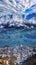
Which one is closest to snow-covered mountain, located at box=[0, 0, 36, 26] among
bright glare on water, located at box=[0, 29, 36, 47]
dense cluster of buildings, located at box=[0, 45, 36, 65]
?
bright glare on water, located at box=[0, 29, 36, 47]

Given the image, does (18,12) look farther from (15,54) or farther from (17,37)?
A: (15,54)

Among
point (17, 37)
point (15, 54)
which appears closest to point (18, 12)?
point (17, 37)

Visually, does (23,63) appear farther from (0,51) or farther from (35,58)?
(0,51)

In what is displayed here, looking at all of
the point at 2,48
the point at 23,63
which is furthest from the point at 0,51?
the point at 23,63

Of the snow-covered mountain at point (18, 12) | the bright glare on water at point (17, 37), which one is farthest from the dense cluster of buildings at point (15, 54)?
the snow-covered mountain at point (18, 12)

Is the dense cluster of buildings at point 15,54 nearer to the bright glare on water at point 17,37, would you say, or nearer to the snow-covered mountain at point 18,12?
the bright glare on water at point 17,37

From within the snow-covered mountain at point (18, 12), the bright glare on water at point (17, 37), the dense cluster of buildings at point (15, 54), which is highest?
the snow-covered mountain at point (18, 12)
